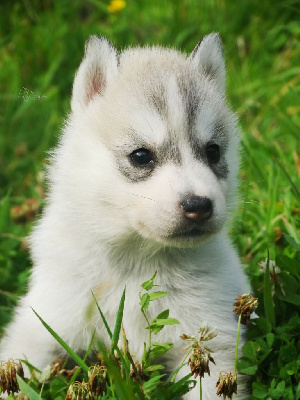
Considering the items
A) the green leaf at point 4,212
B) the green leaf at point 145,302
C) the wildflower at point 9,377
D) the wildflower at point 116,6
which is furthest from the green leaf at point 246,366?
the wildflower at point 116,6

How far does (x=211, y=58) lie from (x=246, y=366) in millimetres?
1740

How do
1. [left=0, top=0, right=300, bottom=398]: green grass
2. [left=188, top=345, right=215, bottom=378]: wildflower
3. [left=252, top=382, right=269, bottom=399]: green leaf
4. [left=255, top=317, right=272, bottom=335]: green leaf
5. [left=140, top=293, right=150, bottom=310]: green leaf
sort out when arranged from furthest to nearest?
[left=0, top=0, right=300, bottom=398]: green grass → [left=255, top=317, right=272, bottom=335]: green leaf → [left=252, top=382, right=269, bottom=399]: green leaf → [left=140, top=293, right=150, bottom=310]: green leaf → [left=188, top=345, right=215, bottom=378]: wildflower

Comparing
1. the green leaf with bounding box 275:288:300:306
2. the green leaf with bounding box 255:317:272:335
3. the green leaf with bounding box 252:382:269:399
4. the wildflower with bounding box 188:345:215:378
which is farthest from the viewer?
the green leaf with bounding box 275:288:300:306

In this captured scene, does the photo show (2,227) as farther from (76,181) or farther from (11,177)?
(76,181)

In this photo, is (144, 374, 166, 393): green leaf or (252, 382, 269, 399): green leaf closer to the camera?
(144, 374, 166, 393): green leaf

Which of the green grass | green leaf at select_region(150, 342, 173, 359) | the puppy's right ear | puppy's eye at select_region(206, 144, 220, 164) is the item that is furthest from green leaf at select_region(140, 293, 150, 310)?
the green grass

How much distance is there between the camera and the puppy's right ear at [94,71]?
11.9 feet

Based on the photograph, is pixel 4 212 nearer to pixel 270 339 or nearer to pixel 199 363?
pixel 270 339

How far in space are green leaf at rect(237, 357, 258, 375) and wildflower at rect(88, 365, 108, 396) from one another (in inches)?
29.6

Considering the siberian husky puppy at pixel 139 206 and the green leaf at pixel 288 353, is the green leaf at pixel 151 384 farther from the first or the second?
the green leaf at pixel 288 353

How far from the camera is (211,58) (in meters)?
3.80

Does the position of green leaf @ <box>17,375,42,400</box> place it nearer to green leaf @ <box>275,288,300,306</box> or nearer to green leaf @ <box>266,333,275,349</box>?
green leaf @ <box>266,333,275,349</box>

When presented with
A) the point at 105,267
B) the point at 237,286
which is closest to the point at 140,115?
the point at 105,267

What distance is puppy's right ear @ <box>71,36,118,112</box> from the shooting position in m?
3.62
